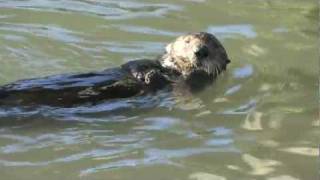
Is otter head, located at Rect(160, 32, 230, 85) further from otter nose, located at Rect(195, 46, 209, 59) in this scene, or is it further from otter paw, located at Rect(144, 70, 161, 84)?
otter paw, located at Rect(144, 70, 161, 84)

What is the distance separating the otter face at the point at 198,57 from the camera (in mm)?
7934

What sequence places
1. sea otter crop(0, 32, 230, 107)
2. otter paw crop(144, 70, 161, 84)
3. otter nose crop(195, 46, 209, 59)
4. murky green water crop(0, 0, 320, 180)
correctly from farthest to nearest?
otter nose crop(195, 46, 209, 59), otter paw crop(144, 70, 161, 84), sea otter crop(0, 32, 230, 107), murky green water crop(0, 0, 320, 180)

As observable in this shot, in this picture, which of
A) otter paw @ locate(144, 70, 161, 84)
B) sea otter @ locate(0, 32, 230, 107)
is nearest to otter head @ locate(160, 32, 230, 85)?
sea otter @ locate(0, 32, 230, 107)

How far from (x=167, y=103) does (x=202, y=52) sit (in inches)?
35.4

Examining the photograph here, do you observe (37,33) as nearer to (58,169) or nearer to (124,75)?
(124,75)

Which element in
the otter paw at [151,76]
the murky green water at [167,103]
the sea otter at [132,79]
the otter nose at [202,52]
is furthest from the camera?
the otter nose at [202,52]

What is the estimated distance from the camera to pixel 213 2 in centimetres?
1029

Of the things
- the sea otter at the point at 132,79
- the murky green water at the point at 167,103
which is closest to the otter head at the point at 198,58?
the sea otter at the point at 132,79

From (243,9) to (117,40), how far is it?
76.2 inches

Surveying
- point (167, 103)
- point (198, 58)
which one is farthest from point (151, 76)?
point (198, 58)

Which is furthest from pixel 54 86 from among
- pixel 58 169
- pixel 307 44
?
pixel 307 44

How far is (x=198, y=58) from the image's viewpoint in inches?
314

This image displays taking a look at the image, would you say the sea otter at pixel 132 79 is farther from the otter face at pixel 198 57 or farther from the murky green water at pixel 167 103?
the murky green water at pixel 167 103

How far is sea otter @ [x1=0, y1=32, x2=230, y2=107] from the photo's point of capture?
6.72m
